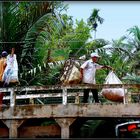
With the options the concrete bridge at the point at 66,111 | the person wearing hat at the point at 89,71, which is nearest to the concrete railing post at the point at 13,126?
the concrete bridge at the point at 66,111

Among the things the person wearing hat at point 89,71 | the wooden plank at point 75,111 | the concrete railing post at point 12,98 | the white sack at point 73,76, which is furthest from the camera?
the white sack at point 73,76

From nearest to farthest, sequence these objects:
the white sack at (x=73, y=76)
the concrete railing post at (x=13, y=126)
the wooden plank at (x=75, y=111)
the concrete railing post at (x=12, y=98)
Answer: the wooden plank at (x=75, y=111)
the concrete railing post at (x=13, y=126)
the concrete railing post at (x=12, y=98)
the white sack at (x=73, y=76)

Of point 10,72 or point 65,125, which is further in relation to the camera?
point 10,72

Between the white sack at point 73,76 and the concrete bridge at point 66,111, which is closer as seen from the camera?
the concrete bridge at point 66,111

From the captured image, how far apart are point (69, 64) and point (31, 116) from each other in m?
2.02

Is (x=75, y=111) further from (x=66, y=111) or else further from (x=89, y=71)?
(x=89, y=71)

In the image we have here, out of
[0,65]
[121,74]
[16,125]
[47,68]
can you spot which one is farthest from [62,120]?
[121,74]

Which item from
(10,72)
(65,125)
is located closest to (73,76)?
(65,125)

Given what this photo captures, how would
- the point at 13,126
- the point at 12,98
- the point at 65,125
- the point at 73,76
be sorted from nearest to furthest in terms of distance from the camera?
1. the point at 65,125
2. the point at 13,126
3. the point at 12,98
4. the point at 73,76

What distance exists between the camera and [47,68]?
1249cm

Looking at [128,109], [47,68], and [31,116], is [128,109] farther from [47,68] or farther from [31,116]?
[47,68]

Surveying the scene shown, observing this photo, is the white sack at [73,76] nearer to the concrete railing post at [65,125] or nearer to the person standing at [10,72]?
the concrete railing post at [65,125]

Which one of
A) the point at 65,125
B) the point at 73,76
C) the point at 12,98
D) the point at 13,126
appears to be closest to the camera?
the point at 65,125

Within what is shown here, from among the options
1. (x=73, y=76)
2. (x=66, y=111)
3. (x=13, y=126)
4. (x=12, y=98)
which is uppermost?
(x=73, y=76)
